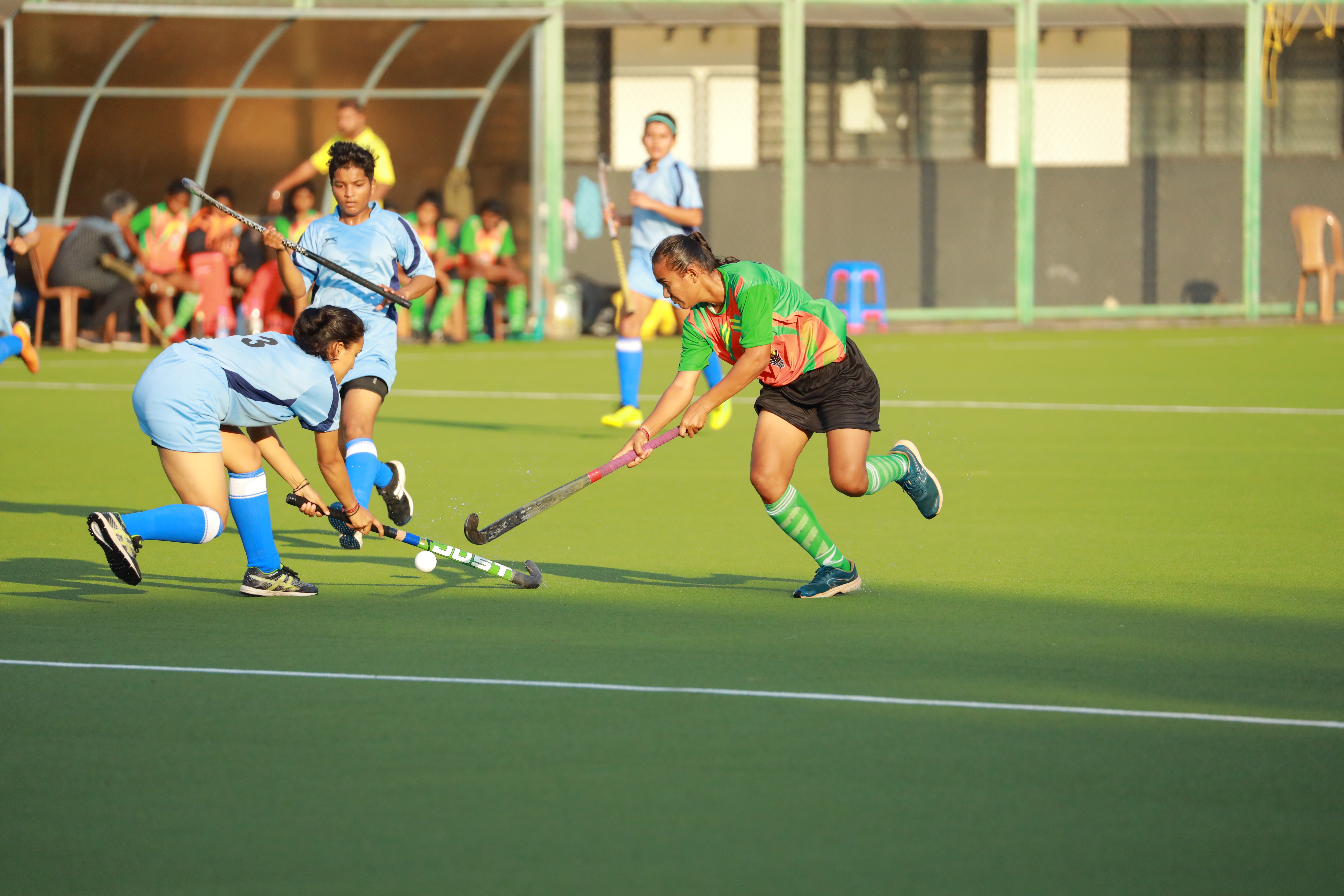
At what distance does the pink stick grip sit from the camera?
6137 millimetres

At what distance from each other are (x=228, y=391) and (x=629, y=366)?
19.7 feet

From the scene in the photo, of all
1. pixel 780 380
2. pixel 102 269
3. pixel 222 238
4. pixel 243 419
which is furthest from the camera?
pixel 222 238

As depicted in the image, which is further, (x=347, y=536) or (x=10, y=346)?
(x=10, y=346)

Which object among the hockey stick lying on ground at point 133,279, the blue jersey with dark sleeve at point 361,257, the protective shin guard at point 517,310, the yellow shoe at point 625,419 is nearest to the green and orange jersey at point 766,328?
the blue jersey with dark sleeve at point 361,257

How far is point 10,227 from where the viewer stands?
10.8 meters

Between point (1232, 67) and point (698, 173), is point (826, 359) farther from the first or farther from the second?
point (1232, 67)

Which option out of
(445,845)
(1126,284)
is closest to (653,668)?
(445,845)

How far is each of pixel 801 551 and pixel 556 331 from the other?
1387 centimetres

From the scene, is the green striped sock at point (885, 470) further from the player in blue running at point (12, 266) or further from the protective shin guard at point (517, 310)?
the protective shin guard at point (517, 310)

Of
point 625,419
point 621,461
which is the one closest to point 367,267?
point 621,461

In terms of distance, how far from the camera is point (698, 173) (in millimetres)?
22906

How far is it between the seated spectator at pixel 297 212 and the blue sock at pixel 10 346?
789 centimetres

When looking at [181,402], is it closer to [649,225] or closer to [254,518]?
[254,518]

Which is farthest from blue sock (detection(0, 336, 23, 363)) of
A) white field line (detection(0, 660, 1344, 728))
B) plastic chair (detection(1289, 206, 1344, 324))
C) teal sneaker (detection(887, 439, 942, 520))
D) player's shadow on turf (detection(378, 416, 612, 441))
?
plastic chair (detection(1289, 206, 1344, 324))
